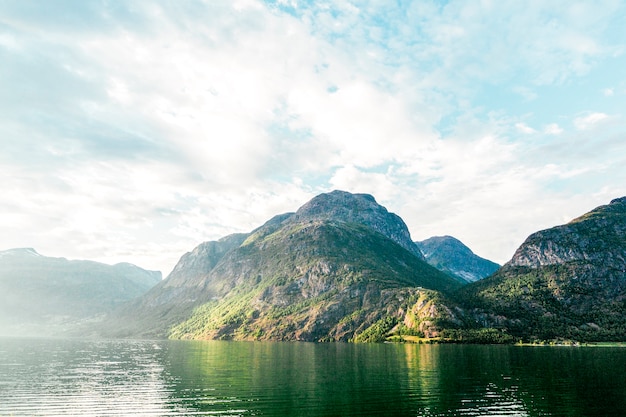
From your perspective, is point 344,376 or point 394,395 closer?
point 394,395

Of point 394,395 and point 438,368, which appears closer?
point 394,395

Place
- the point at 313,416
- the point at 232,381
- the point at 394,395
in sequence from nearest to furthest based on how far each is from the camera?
the point at 313,416, the point at 394,395, the point at 232,381

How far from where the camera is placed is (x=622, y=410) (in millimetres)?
63562

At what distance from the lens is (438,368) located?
126688mm

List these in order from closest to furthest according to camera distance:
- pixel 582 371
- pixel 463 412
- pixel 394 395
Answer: pixel 463 412 < pixel 394 395 < pixel 582 371

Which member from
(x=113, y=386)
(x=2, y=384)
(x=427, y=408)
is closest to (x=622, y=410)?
(x=427, y=408)

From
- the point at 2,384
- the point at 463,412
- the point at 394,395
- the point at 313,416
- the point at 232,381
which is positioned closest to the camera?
the point at 313,416

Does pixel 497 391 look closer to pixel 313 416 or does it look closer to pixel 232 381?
pixel 313 416

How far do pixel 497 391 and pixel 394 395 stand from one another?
2460 centimetres

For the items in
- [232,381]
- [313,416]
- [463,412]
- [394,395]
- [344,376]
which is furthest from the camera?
[344,376]

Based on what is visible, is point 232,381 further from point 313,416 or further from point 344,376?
point 313,416

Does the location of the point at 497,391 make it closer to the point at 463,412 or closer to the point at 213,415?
the point at 463,412

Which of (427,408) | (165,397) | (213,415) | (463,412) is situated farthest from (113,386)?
(463,412)

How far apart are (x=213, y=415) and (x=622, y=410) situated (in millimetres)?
66999
